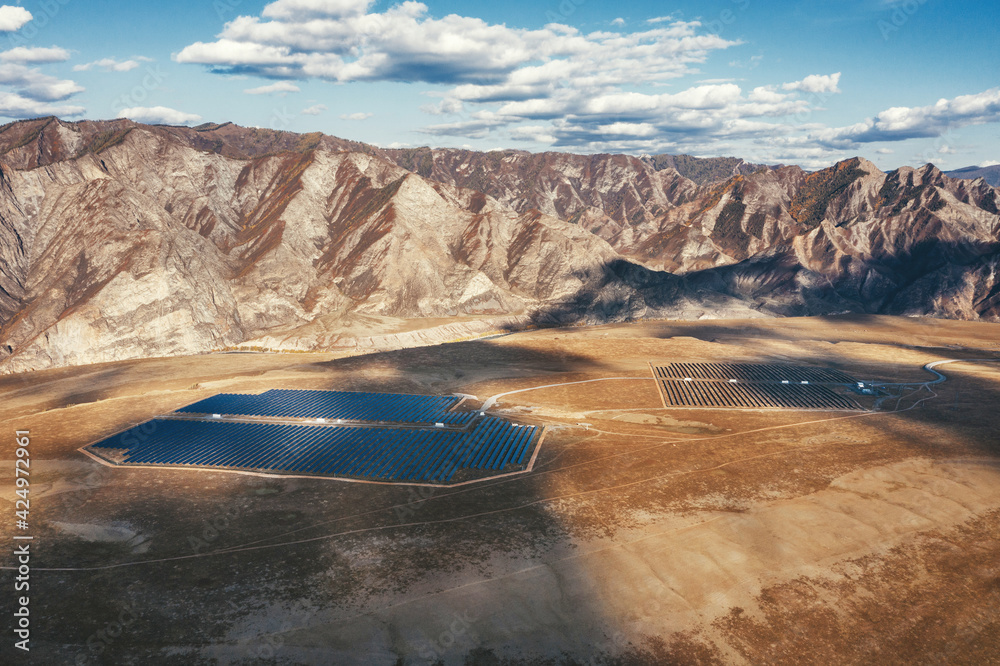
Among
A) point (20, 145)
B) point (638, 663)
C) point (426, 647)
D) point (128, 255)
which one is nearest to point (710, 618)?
point (638, 663)

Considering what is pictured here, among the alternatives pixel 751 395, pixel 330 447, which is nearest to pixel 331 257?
pixel 330 447

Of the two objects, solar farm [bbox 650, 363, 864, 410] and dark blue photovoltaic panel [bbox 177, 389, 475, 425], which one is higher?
dark blue photovoltaic panel [bbox 177, 389, 475, 425]

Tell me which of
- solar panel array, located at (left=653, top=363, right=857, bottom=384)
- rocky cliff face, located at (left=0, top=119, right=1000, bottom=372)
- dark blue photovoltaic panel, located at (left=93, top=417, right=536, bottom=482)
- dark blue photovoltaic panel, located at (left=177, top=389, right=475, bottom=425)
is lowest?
solar panel array, located at (left=653, top=363, right=857, bottom=384)

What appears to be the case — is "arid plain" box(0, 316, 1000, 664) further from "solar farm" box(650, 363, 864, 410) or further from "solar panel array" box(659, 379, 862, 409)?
"solar farm" box(650, 363, 864, 410)

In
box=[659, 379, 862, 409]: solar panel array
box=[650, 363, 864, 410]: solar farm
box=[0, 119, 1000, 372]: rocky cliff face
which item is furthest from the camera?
box=[0, 119, 1000, 372]: rocky cliff face

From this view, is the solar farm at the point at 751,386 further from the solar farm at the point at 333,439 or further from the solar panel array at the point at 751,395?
the solar farm at the point at 333,439

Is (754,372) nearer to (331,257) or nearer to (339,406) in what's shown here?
(339,406)

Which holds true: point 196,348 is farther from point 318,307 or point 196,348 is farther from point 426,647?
point 426,647

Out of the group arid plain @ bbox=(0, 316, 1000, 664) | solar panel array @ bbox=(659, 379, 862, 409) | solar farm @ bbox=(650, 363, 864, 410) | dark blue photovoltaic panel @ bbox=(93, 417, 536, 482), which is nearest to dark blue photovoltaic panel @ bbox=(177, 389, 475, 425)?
dark blue photovoltaic panel @ bbox=(93, 417, 536, 482)
